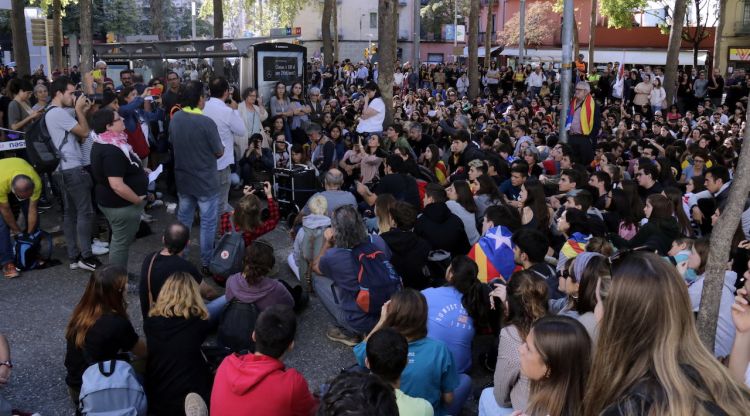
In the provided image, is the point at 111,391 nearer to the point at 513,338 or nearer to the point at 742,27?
the point at 513,338

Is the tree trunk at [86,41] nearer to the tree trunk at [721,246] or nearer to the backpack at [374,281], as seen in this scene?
the backpack at [374,281]

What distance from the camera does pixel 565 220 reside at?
6836 millimetres

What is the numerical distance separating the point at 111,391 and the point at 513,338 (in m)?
2.44

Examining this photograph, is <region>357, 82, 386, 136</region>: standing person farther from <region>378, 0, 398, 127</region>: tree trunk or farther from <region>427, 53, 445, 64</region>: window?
<region>427, 53, 445, 64</region>: window

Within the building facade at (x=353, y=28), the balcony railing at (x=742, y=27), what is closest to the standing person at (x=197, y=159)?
the balcony railing at (x=742, y=27)

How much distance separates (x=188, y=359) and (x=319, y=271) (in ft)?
5.84

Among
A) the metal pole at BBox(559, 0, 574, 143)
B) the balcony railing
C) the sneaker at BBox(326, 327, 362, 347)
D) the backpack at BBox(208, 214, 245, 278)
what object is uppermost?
the balcony railing

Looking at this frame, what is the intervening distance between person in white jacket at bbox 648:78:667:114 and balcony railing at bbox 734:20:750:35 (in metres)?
29.0

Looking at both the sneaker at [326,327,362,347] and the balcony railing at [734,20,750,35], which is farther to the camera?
the balcony railing at [734,20,750,35]

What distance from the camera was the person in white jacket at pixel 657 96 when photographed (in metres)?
20.7

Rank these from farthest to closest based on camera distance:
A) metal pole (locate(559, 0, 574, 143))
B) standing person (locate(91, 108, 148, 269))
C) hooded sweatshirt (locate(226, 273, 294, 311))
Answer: metal pole (locate(559, 0, 574, 143)), standing person (locate(91, 108, 148, 269)), hooded sweatshirt (locate(226, 273, 294, 311))

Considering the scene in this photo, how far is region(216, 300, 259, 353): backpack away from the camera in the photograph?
5.47 m

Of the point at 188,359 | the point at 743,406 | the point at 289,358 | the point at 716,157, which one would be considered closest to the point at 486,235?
the point at 289,358

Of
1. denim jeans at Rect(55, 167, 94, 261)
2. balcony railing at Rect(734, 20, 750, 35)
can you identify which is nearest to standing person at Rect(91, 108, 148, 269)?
denim jeans at Rect(55, 167, 94, 261)
